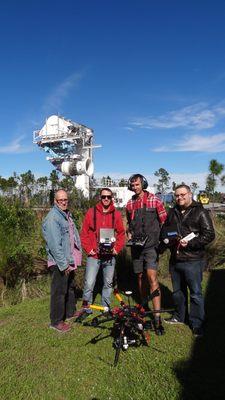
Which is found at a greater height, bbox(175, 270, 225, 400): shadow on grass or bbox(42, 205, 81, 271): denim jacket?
bbox(42, 205, 81, 271): denim jacket

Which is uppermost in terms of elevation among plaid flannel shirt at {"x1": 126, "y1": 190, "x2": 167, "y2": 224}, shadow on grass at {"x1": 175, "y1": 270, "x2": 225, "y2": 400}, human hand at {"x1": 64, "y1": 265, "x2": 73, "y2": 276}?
plaid flannel shirt at {"x1": 126, "y1": 190, "x2": 167, "y2": 224}

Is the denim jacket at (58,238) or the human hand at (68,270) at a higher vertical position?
the denim jacket at (58,238)

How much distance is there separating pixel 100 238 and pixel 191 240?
57.5 inches

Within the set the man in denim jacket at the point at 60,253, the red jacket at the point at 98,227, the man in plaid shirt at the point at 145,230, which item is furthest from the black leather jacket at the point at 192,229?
the man in denim jacket at the point at 60,253

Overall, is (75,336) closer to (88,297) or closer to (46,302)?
(88,297)

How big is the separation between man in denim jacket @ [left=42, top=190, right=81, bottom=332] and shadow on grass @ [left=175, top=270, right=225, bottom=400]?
1850mm

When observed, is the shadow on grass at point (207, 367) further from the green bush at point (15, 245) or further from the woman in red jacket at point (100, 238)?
the green bush at point (15, 245)

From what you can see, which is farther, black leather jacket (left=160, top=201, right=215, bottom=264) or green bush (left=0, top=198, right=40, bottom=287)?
green bush (left=0, top=198, right=40, bottom=287)

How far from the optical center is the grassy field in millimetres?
4070

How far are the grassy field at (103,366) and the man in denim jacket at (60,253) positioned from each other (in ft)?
1.01

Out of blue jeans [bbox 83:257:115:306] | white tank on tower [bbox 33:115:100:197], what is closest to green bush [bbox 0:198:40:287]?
blue jeans [bbox 83:257:115:306]

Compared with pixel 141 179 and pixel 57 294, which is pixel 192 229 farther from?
pixel 57 294

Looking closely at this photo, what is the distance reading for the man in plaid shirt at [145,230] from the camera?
5.86 metres

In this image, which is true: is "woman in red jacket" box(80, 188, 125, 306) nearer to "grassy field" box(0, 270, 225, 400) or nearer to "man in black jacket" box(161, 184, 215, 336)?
"grassy field" box(0, 270, 225, 400)
